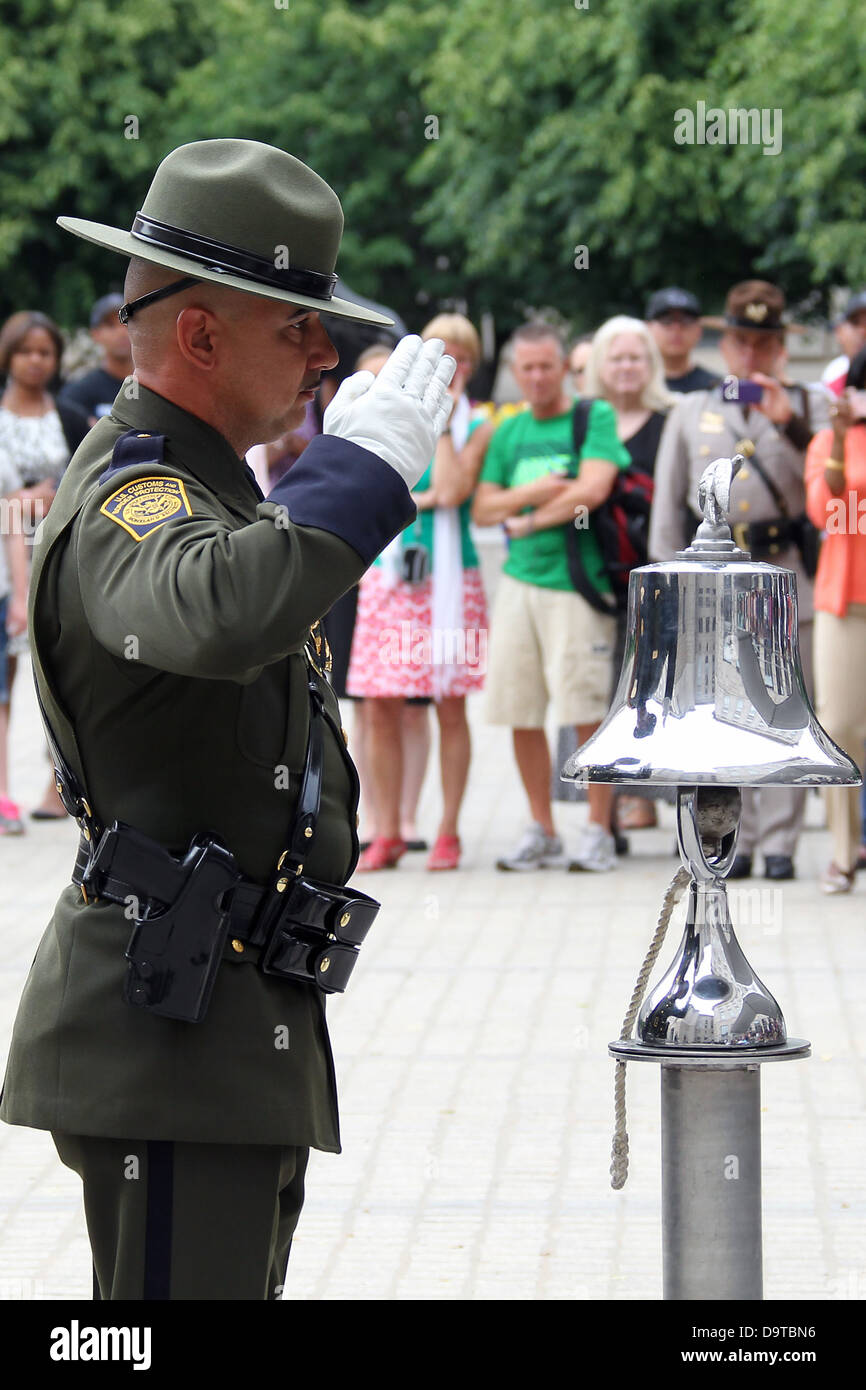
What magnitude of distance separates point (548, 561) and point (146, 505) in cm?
599

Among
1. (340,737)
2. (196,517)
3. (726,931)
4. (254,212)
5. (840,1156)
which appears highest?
(254,212)

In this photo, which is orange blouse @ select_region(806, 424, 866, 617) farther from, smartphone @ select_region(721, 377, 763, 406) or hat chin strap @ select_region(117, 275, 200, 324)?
hat chin strap @ select_region(117, 275, 200, 324)

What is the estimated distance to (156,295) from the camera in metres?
2.31

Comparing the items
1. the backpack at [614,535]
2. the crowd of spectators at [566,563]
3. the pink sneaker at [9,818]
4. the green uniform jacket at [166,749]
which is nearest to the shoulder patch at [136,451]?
the green uniform jacket at [166,749]

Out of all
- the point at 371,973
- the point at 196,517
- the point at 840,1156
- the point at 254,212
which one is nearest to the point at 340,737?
the point at 196,517

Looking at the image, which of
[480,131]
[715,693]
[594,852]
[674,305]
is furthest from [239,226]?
[480,131]

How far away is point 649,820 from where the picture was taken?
30.8 feet

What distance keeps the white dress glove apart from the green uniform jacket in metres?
0.03

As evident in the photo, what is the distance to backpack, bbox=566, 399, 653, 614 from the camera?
8.02m

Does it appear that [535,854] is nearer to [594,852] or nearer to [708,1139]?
[594,852]

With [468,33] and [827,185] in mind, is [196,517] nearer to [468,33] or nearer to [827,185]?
[827,185]

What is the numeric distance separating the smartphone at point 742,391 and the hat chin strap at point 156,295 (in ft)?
18.1

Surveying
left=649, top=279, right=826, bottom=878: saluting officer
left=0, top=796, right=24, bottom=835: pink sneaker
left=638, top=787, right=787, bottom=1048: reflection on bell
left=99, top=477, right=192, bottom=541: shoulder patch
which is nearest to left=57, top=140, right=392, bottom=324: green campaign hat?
left=99, top=477, right=192, bottom=541: shoulder patch
